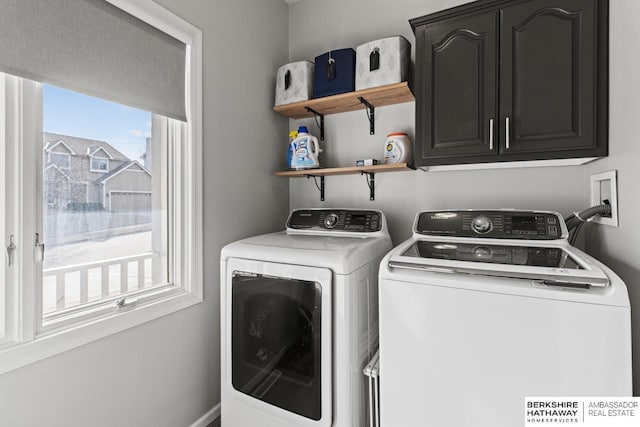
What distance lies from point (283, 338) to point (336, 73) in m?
1.62

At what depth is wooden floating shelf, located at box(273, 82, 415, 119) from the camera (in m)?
1.83

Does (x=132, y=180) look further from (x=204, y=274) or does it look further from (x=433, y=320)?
(x=433, y=320)

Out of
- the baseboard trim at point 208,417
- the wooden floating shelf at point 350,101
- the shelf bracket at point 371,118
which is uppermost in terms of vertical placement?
the wooden floating shelf at point 350,101

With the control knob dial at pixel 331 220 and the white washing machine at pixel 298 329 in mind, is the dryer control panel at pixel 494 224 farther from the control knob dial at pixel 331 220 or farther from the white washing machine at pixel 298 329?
the control knob dial at pixel 331 220

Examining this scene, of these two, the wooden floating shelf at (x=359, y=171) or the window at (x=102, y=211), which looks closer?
the window at (x=102, y=211)

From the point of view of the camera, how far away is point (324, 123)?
2.33 m

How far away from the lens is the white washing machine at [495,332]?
908mm

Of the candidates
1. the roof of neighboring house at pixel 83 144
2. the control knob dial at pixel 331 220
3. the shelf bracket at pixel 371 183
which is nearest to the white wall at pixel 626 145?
the shelf bracket at pixel 371 183

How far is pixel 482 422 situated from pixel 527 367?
0.83 feet

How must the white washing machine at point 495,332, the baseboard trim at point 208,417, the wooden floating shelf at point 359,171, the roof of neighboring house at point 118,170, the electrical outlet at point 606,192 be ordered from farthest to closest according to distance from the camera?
the wooden floating shelf at point 359,171
the baseboard trim at point 208,417
the roof of neighboring house at point 118,170
the electrical outlet at point 606,192
the white washing machine at point 495,332

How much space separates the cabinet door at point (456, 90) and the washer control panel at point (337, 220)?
1.46 feet

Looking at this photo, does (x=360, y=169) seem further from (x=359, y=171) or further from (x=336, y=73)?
(x=336, y=73)

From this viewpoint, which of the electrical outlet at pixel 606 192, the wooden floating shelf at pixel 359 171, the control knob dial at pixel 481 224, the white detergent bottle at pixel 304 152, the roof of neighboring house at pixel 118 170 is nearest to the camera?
the electrical outlet at pixel 606 192

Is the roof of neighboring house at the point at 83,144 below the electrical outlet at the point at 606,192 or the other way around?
the other way around
